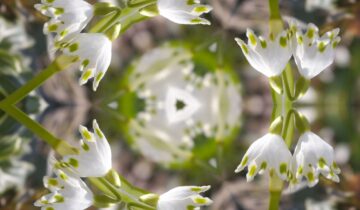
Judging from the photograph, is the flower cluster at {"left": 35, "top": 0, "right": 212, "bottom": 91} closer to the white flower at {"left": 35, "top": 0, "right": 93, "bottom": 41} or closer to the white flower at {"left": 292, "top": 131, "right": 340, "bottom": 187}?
the white flower at {"left": 35, "top": 0, "right": 93, "bottom": 41}

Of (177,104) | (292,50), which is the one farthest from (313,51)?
(177,104)

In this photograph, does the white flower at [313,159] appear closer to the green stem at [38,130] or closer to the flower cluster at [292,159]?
the flower cluster at [292,159]

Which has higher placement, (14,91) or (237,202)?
(14,91)

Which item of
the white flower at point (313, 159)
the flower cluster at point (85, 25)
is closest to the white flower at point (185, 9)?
the flower cluster at point (85, 25)

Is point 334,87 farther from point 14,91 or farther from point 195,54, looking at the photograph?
point 14,91

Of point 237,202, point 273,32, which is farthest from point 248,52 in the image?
point 237,202

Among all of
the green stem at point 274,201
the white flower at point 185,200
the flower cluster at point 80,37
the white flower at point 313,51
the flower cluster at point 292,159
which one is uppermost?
the flower cluster at point 80,37

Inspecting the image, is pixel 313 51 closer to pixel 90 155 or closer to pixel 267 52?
pixel 267 52
